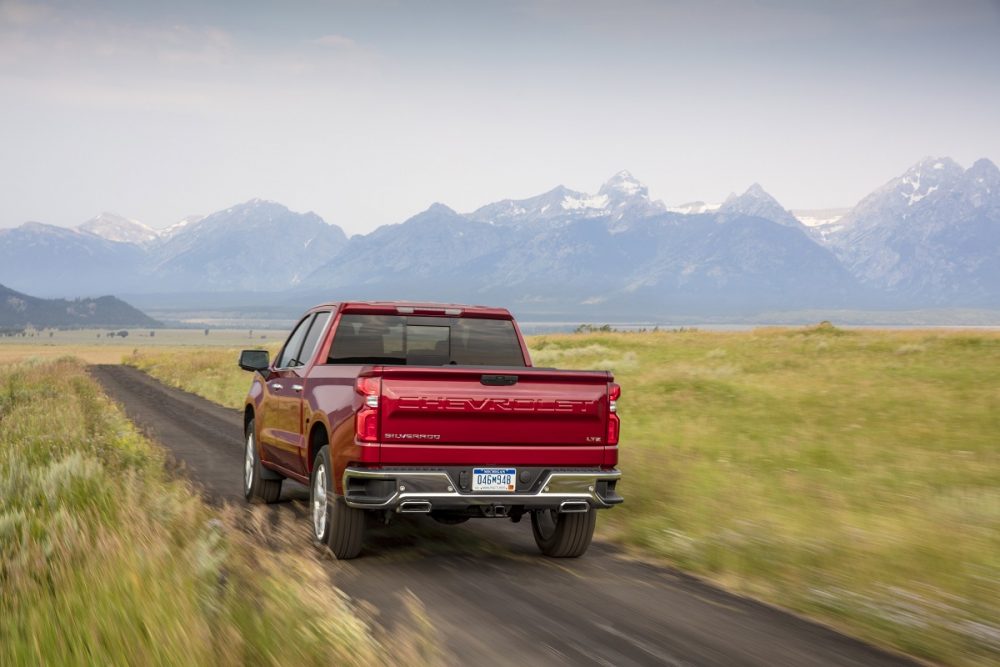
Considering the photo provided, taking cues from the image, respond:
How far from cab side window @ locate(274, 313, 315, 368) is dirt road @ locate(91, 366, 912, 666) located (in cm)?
195

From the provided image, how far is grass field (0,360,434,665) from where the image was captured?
4.22 m

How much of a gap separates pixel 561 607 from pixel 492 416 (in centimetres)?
147

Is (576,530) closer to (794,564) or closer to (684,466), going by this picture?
(794,564)

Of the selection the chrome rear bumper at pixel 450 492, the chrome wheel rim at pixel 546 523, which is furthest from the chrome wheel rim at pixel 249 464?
the chrome rear bumper at pixel 450 492

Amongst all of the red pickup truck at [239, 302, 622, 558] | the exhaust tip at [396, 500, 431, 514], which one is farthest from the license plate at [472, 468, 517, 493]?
the exhaust tip at [396, 500, 431, 514]

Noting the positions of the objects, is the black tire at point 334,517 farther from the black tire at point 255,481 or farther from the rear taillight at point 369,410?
the black tire at point 255,481

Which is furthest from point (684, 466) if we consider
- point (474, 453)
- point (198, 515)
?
point (198, 515)

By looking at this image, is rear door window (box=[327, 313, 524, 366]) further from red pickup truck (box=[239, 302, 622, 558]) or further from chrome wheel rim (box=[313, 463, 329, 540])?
chrome wheel rim (box=[313, 463, 329, 540])

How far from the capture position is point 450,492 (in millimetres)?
7430

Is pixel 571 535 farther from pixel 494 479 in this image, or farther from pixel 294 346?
pixel 294 346

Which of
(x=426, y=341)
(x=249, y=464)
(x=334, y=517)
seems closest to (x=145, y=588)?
(x=334, y=517)

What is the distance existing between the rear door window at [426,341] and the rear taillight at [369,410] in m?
1.87

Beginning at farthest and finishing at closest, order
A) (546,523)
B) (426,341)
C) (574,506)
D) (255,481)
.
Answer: (255,481) < (426,341) < (546,523) < (574,506)

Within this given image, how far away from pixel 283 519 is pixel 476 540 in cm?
189
